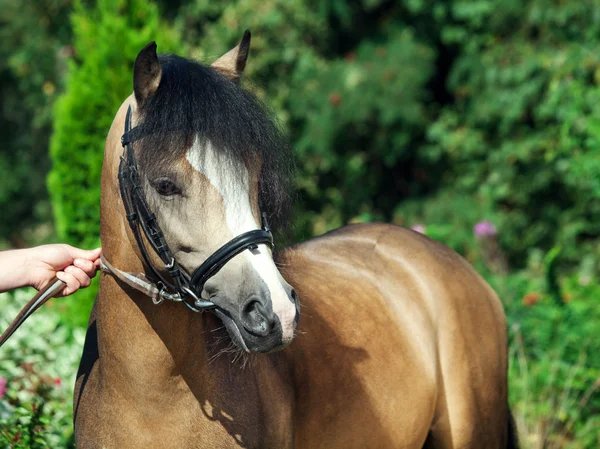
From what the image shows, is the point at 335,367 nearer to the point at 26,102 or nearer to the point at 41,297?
the point at 41,297

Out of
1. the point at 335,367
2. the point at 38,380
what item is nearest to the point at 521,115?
the point at 38,380

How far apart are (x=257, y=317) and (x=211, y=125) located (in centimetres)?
54

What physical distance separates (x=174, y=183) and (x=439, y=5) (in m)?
9.08

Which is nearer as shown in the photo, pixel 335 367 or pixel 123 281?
pixel 123 281

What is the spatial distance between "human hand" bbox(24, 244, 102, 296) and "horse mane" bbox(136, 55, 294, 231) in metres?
0.54

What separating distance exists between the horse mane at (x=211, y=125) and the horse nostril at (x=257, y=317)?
346 mm

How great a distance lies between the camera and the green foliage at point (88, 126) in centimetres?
576

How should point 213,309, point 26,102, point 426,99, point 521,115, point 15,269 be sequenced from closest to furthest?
point 213,309 → point 15,269 → point 521,115 → point 426,99 → point 26,102

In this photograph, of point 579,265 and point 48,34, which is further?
point 48,34

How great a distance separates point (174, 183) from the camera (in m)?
2.14

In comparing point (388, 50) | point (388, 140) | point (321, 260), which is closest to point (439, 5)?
point (388, 50)

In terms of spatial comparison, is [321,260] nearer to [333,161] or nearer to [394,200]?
[333,161]

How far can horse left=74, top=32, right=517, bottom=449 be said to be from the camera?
2121 mm

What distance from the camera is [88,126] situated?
587 centimetres
